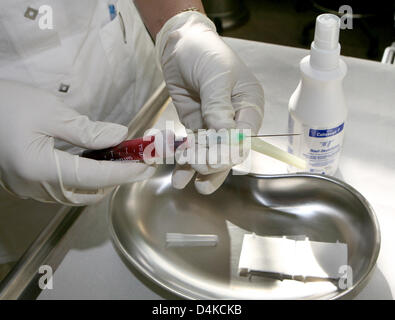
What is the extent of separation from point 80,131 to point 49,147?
0.05m

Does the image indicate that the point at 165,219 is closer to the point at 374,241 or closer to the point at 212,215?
the point at 212,215

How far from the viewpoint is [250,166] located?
0.81m

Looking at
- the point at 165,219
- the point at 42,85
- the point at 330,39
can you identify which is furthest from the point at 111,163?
the point at 330,39

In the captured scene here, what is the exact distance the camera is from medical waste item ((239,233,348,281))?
62 cm

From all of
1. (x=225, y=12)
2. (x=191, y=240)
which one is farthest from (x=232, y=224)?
(x=225, y=12)

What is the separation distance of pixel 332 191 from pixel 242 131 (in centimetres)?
17

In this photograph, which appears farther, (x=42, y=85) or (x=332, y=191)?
(x=42, y=85)

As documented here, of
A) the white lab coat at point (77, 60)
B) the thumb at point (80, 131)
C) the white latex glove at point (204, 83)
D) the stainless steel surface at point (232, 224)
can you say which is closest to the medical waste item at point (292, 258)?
the stainless steel surface at point (232, 224)

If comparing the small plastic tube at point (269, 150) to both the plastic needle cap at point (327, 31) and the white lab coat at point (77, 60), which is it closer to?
the plastic needle cap at point (327, 31)

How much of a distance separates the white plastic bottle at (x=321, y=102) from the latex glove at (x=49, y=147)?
255 millimetres

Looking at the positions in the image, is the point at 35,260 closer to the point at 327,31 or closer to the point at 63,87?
the point at 63,87

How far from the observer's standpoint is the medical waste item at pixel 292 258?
62cm
